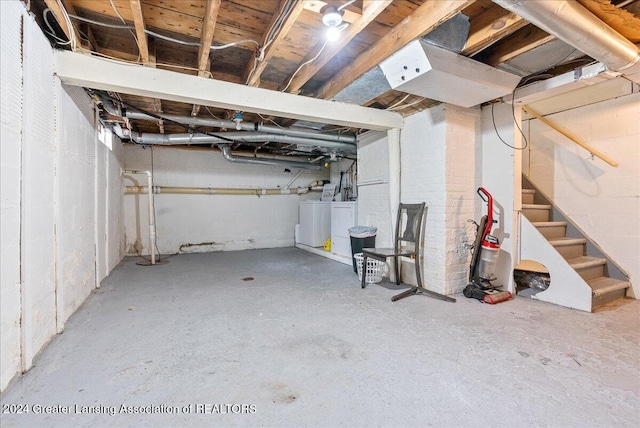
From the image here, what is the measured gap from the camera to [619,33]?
195cm

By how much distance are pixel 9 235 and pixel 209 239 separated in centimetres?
469

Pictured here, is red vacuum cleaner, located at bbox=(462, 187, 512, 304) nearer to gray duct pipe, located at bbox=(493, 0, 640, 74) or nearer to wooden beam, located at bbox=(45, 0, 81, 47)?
gray duct pipe, located at bbox=(493, 0, 640, 74)

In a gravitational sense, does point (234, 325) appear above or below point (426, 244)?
below

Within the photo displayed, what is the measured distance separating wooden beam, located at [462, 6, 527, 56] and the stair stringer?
190 cm

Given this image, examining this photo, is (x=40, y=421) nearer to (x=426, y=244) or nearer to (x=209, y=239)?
(x=426, y=244)

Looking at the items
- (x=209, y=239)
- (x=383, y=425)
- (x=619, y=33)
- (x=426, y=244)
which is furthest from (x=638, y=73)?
(x=209, y=239)

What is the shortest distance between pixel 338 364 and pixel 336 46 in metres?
2.20

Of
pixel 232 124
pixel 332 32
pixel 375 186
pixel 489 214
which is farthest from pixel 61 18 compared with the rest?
pixel 489 214

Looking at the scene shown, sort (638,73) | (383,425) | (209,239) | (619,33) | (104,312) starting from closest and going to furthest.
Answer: (383,425), (619,33), (638,73), (104,312), (209,239)

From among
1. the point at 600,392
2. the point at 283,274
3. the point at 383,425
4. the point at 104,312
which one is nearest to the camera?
the point at 383,425

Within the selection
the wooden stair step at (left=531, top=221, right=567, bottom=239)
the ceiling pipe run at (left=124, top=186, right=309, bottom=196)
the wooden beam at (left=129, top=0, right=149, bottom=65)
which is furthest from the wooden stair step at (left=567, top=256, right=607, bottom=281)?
the ceiling pipe run at (left=124, top=186, right=309, bottom=196)

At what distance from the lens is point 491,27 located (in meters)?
1.96

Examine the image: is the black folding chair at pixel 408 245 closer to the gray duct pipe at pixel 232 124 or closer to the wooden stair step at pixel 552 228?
the wooden stair step at pixel 552 228

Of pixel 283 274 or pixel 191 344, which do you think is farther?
pixel 283 274
